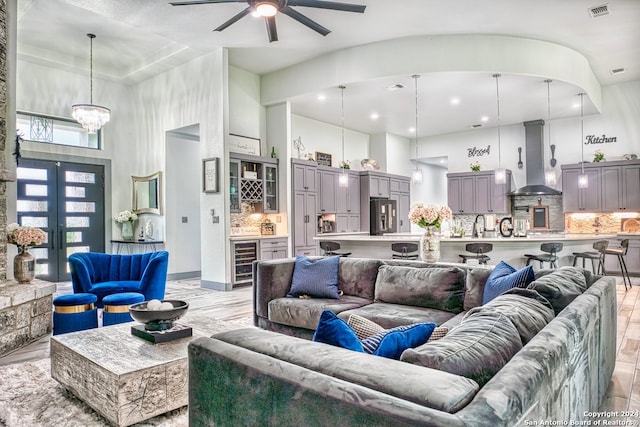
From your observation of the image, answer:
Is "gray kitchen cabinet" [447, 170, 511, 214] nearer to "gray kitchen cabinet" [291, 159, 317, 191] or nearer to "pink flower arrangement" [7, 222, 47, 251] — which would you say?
"gray kitchen cabinet" [291, 159, 317, 191]

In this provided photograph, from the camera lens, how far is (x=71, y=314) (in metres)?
3.93

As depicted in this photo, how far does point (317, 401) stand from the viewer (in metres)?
1.10

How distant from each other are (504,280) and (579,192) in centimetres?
742

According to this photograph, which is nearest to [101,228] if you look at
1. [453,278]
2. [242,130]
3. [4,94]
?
[242,130]

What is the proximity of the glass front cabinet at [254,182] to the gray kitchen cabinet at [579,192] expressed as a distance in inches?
243

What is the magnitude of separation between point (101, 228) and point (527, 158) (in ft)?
30.7

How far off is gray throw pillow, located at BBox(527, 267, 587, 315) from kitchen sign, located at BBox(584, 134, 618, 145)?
7.81 m

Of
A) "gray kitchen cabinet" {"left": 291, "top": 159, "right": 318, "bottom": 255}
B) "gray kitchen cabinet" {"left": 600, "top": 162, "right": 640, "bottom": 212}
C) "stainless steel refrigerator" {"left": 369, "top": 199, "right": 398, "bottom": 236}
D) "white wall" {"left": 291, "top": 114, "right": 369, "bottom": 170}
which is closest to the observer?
"gray kitchen cabinet" {"left": 291, "top": 159, "right": 318, "bottom": 255}

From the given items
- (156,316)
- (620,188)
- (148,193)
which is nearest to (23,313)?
(156,316)

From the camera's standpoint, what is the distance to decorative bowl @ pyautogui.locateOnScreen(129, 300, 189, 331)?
2574 millimetres

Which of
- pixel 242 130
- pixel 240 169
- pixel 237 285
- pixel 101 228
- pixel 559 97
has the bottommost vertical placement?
pixel 237 285

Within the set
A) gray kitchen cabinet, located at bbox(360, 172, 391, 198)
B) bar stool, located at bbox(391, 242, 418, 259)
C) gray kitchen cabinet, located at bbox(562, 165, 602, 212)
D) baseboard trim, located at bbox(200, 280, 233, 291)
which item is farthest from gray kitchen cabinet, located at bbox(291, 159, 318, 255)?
gray kitchen cabinet, located at bbox(562, 165, 602, 212)

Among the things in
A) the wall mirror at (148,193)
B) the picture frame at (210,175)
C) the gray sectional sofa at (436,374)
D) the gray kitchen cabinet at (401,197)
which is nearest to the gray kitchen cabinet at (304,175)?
the picture frame at (210,175)

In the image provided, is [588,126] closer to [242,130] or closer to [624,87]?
[624,87]
